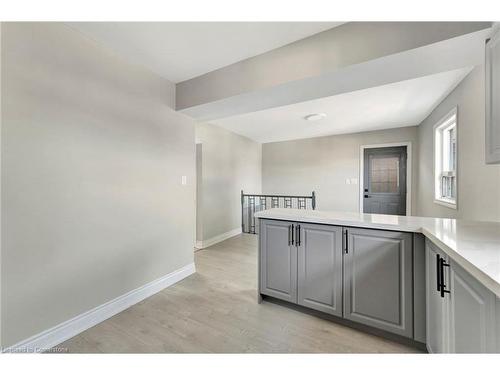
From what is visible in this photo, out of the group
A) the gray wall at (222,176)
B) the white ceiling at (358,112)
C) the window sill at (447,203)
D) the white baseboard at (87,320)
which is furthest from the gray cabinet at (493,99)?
the gray wall at (222,176)

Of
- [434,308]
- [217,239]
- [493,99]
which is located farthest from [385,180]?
[434,308]

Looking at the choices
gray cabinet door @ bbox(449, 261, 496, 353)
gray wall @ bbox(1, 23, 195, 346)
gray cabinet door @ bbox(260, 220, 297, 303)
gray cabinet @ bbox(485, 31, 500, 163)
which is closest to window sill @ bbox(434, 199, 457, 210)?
gray cabinet @ bbox(485, 31, 500, 163)

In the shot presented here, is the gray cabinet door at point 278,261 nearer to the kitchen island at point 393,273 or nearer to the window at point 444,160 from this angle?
the kitchen island at point 393,273

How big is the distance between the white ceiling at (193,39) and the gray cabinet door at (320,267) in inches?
62.1

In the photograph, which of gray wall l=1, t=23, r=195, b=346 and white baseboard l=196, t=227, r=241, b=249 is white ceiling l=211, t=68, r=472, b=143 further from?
white baseboard l=196, t=227, r=241, b=249

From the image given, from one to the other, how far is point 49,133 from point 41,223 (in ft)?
2.11

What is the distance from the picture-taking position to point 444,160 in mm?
3287

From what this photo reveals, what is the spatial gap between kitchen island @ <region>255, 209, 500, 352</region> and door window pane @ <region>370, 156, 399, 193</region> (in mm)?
3733

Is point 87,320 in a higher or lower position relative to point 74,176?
lower

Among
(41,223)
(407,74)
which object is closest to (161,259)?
(41,223)

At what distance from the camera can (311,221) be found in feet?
5.83

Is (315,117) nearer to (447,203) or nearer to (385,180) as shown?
(447,203)

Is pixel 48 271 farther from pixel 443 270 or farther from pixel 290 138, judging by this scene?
pixel 290 138

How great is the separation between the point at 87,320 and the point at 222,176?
10.6ft
